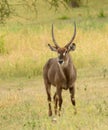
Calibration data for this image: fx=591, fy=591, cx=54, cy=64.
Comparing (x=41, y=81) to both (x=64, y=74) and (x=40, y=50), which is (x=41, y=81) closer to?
(x=40, y=50)

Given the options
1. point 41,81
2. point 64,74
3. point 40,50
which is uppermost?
point 64,74

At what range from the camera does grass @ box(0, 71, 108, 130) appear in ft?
34.6

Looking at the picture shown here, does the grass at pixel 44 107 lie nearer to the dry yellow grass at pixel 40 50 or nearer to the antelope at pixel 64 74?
the antelope at pixel 64 74

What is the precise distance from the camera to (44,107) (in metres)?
13.1

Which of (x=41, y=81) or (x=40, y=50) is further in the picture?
(x=40, y=50)

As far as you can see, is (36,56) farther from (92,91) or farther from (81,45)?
(92,91)

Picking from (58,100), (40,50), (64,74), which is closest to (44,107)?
(58,100)

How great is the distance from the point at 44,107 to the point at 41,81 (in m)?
4.93

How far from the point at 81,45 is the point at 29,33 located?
138 inches

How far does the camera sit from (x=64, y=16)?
4147 cm

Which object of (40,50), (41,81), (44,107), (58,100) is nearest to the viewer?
(58,100)

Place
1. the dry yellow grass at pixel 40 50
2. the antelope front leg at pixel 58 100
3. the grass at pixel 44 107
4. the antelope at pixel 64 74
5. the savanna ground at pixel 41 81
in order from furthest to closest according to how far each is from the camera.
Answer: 1. the dry yellow grass at pixel 40 50
2. the antelope front leg at pixel 58 100
3. the antelope at pixel 64 74
4. the savanna ground at pixel 41 81
5. the grass at pixel 44 107

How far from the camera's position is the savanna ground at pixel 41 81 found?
11109 millimetres

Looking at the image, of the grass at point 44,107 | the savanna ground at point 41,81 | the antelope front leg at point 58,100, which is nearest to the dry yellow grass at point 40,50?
the savanna ground at point 41,81
